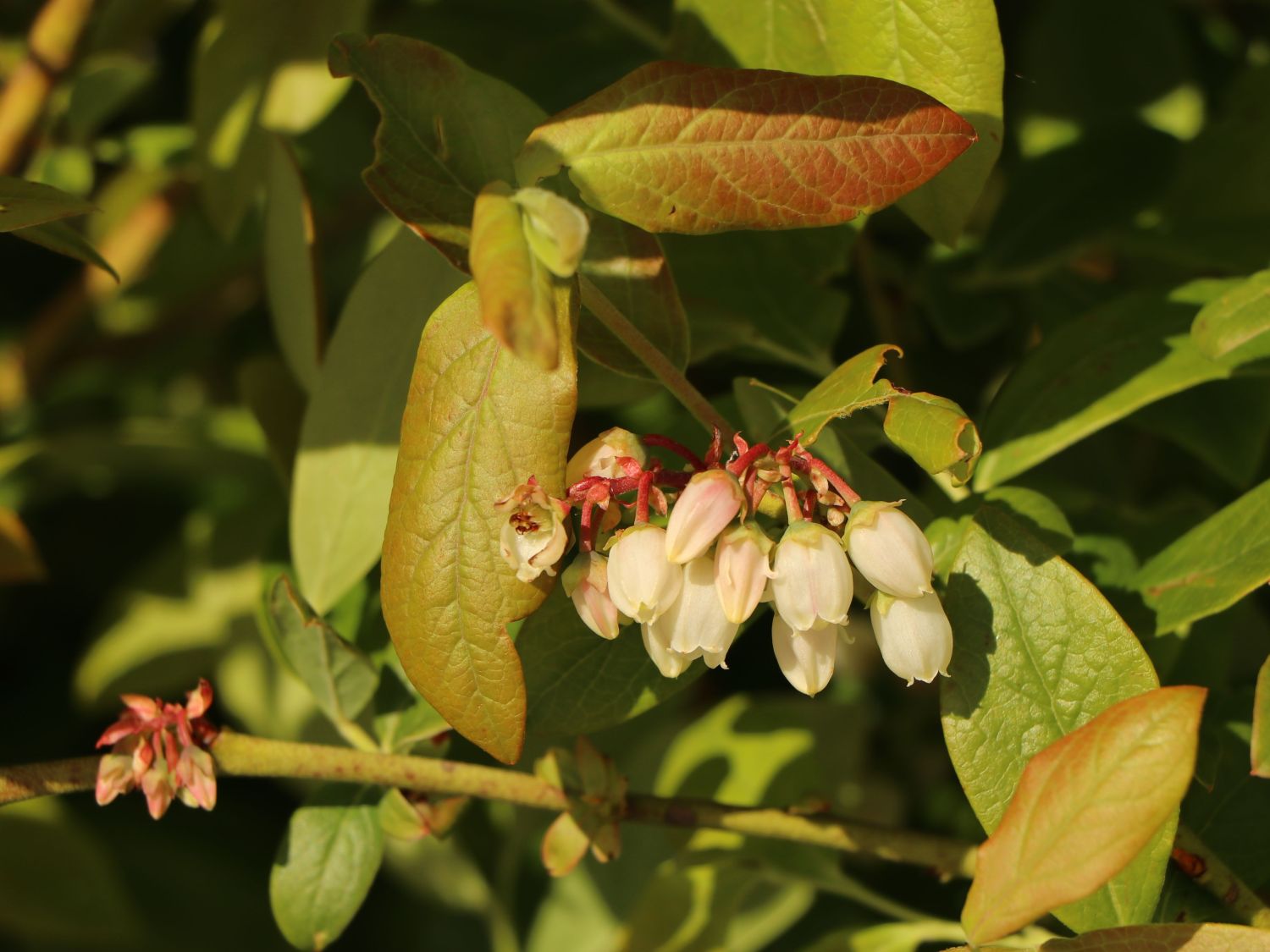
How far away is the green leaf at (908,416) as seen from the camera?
0.62m

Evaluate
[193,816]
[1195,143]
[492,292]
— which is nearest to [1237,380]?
[1195,143]

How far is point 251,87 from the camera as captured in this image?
1.23m

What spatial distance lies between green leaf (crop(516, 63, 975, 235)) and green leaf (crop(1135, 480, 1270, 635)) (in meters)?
0.31

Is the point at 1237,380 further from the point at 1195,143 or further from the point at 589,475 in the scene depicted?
the point at 589,475

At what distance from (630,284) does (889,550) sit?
0.80 ft

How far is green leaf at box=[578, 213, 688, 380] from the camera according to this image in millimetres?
796

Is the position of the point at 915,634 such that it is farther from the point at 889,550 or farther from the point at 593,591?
the point at 593,591

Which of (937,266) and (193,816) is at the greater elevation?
(937,266)

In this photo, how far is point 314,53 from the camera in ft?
3.90

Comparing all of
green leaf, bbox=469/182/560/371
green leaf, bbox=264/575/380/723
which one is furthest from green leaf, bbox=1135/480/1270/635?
green leaf, bbox=264/575/380/723

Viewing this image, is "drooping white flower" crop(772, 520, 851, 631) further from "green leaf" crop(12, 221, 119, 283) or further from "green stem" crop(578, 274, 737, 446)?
"green leaf" crop(12, 221, 119, 283)

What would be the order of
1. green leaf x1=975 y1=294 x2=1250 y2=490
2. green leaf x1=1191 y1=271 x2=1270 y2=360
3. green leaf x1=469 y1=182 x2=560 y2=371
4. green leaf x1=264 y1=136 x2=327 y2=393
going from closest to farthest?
green leaf x1=469 y1=182 x2=560 y2=371 < green leaf x1=1191 y1=271 x2=1270 y2=360 < green leaf x1=975 y1=294 x2=1250 y2=490 < green leaf x1=264 y1=136 x2=327 y2=393

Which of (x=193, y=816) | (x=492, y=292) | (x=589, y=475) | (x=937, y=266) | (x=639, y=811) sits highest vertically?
(x=492, y=292)

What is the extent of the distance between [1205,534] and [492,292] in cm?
53
